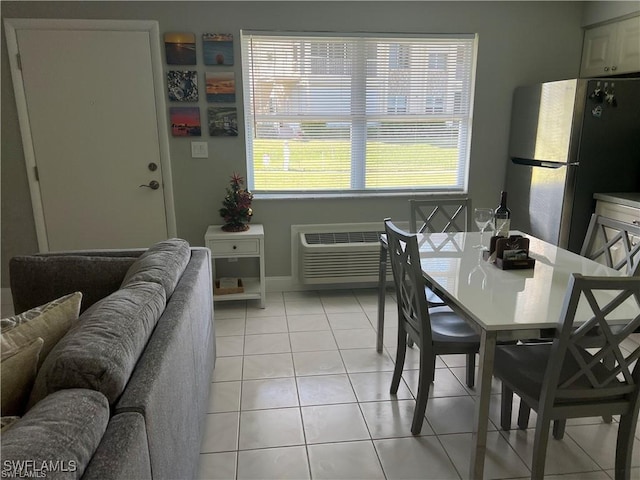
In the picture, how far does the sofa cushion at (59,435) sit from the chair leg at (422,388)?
134cm

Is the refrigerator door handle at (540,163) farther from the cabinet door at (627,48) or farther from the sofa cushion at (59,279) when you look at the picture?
the sofa cushion at (59,279)

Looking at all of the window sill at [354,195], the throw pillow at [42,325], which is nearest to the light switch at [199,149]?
the window sill at [354,195]

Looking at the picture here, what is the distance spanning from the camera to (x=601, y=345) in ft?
5.25

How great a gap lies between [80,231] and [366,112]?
8.05 ft

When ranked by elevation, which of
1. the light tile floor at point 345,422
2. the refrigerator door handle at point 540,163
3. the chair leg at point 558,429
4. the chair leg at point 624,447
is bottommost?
the light tile floor at point 345,422

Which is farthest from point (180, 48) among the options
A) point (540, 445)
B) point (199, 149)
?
point (540, 445)

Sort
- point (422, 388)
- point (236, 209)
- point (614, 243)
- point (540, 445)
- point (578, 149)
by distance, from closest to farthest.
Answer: point (540, 445) → point (422, 388) → point (614, 243) → point (578, 149) → point (236, 209)

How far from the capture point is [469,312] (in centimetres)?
163

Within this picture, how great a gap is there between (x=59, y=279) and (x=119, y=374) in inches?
47.0

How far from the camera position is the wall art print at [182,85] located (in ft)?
11.1

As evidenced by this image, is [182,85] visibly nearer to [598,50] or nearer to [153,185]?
[153,185]

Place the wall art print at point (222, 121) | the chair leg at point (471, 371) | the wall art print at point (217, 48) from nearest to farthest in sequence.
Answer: the chair leg at point (471, 371) < the wall art print at point (217, 48) < the wall art print at point (222, 121)

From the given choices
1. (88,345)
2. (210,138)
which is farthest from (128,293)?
(210,138)

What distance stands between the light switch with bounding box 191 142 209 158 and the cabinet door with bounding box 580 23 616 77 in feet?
10.0
